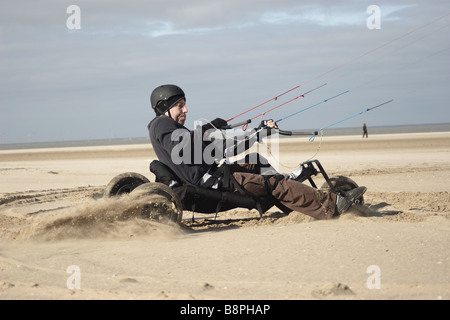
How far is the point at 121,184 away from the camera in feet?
25.2

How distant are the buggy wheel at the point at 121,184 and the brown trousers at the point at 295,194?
1.54 meters

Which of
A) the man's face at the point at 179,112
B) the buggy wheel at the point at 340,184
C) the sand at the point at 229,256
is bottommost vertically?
the sand at the point at 229,256

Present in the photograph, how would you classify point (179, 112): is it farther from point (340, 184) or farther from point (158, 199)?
point (340, 184)

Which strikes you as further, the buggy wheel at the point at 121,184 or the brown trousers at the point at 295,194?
the buggy wheel at the point at 121,184

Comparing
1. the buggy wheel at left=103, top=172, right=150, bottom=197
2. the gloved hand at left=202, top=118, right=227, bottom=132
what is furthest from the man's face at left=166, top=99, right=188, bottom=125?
the buggy wheel at left=103, top=172, right=150, bottom=197

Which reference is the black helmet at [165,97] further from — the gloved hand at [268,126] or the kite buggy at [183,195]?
the gloved hand at [268,126]

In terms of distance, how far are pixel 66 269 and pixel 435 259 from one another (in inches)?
134

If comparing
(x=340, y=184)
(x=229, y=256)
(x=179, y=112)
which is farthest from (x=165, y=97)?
(x=340, y=184)

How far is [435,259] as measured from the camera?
5.02 m

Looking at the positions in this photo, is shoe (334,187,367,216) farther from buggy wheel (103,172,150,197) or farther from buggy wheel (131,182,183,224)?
buggy wheel (103,172,150,197)

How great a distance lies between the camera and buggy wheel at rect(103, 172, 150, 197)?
7.49 m

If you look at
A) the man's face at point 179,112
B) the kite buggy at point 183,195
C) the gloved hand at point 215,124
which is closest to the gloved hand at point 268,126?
the gloved hand at point 215,124

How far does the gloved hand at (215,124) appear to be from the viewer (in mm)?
7093
